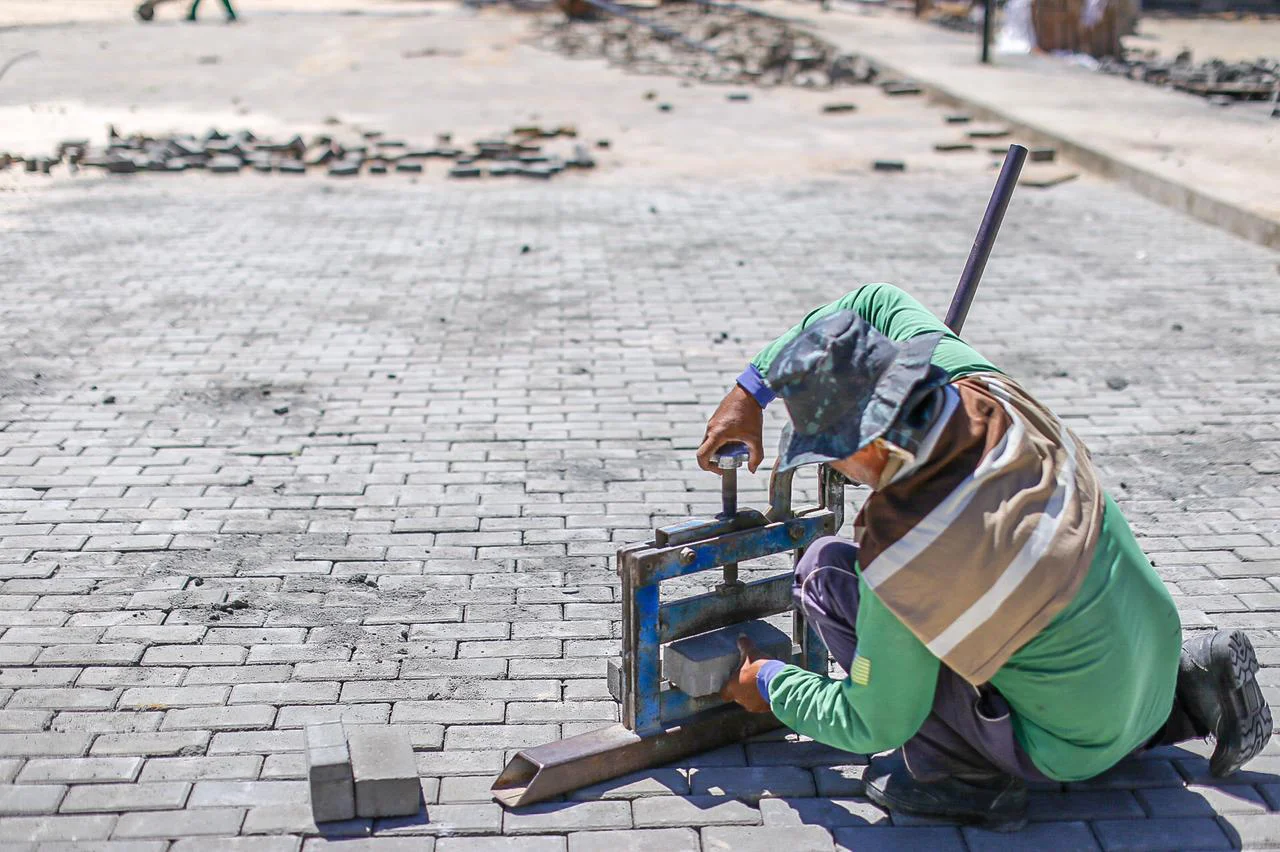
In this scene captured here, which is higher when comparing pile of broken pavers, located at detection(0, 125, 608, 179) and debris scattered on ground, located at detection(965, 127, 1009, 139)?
debris scattered on ground, located at detection(965, 127, 1009, 139)

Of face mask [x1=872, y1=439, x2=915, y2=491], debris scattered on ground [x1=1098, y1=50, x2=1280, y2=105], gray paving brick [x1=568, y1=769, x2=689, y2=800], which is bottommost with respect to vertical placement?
gray paving brick [x1=568, y1=769, x2=689, y2=800]

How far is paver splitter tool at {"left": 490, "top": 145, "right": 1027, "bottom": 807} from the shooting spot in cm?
346

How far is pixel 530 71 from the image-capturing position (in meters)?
20.8

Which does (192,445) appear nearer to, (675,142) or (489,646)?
(489,646)

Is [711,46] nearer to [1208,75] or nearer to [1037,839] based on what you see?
[1208,75]

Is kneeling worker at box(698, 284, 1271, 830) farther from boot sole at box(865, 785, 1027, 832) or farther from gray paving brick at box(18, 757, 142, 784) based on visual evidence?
gray paving brick at box(18, 757, 142, 784)

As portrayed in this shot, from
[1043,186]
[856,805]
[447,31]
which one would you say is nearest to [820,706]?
[856,805]

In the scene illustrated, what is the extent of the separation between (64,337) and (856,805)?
5812 mm

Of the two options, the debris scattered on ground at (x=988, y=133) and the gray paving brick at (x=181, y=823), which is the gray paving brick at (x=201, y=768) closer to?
the gray paving brick at (x=181, y=823)

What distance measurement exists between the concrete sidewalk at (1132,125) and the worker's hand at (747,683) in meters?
7.60

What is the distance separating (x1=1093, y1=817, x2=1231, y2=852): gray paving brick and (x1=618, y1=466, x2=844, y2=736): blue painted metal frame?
37.2 inches

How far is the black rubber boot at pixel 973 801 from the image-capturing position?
332 centimetres

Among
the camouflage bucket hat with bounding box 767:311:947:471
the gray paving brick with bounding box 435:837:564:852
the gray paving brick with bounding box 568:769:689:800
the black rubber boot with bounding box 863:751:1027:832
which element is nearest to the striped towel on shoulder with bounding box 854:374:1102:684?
the camouflage bucket hat with bounding box 767:311:947:471

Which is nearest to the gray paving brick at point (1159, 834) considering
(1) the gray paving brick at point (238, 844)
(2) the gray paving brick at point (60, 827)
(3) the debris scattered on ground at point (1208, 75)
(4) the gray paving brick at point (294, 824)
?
(4) the gray paving brick at point (294, 824)
